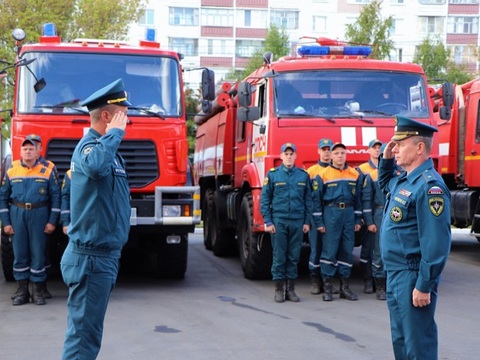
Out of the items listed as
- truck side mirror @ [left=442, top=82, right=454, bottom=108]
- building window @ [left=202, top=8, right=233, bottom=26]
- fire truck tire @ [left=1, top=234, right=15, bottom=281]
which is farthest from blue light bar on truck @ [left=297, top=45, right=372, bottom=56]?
building window @ [left=202, top=8, right=233, bottom=26]

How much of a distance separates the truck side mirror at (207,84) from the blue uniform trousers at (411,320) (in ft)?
19.5

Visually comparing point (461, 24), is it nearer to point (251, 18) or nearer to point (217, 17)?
point (251, 18)

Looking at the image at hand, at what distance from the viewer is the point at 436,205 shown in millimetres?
4902

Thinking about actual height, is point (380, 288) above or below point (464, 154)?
below

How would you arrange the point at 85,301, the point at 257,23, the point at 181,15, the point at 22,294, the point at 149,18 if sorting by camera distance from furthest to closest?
the point at 257,23 → the point at 181,15 → the point at 149,18 → the point at 22,294 → the point at 85,301

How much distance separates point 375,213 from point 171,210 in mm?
2536

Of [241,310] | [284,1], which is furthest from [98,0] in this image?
[284,1]

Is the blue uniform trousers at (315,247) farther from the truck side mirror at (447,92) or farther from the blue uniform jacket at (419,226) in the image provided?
the blue uniform jacket at (419,226)

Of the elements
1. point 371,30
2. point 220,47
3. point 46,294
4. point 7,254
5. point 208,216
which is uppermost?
point 220,47

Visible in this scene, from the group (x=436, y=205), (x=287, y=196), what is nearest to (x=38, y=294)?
A: (x=287, y=196)

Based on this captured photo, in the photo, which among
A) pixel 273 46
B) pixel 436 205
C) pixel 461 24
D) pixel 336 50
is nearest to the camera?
pixel 436 205

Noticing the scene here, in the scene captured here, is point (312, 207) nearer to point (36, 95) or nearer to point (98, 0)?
point (36, 95)

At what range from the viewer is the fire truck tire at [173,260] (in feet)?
35.6

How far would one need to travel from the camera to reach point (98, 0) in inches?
1069
